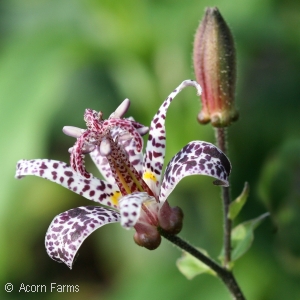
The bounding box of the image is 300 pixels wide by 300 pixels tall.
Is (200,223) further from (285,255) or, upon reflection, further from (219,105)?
(219,105)

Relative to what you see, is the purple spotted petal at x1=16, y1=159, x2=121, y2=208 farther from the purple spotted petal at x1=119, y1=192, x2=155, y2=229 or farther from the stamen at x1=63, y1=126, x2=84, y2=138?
the purple spotted petal at x1=119, y1=192, x2=155, y2=229

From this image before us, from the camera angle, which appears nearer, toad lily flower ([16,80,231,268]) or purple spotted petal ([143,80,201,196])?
toad lily flower ([16,80,231,268])

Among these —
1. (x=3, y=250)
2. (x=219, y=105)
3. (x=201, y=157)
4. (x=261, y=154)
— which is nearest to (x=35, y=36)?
(x=3, y=250)

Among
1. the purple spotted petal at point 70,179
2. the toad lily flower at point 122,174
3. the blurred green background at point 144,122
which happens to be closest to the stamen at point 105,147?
the toad lily flower at point 122,174

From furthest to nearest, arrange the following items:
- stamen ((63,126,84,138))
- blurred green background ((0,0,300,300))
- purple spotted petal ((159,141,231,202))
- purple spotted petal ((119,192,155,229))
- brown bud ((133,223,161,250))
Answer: blurred green background ((0,0,300,300)) → stamen ((63,126,84,138)) → brown bud ((133,223,161,250)) → purple spotted petal ((159,141,231,202)) → purple spotted petal ((119,192,155,229))

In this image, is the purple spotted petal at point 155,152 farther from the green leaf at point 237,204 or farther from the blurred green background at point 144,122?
the blurred green background at point 144,122

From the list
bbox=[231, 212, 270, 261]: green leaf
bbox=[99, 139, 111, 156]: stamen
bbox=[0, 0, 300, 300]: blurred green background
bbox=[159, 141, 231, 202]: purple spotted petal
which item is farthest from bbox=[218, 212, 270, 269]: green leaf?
bbox=[99, 139, 111, 156]: stamen
